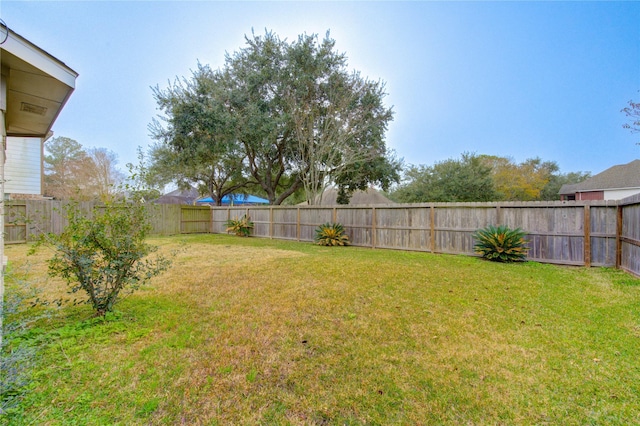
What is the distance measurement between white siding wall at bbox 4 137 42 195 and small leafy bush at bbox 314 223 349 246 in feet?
38.4

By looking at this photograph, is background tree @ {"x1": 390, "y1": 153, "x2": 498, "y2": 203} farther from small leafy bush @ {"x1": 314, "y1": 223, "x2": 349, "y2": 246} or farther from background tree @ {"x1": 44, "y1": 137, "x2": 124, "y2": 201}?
background tree @ {"x1": 44, "y1": 137, "x2": 124, "y2": 201}

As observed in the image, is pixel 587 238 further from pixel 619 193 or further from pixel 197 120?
pixel 619 193

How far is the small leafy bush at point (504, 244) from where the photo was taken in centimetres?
646

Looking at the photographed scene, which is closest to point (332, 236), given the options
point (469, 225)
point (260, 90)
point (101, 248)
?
point (469, 225)

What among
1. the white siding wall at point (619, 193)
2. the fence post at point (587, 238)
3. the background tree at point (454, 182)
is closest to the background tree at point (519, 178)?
the background tree at point (454, 182)

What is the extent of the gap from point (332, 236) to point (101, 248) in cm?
728

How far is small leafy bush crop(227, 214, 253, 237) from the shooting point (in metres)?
12.8

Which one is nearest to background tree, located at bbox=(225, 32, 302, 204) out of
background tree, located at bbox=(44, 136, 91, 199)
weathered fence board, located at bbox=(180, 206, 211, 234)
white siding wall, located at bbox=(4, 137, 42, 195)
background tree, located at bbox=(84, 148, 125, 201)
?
weathered fence board, located at bbox=(180, 206, 211, 234)

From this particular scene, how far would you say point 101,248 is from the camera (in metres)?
2.93

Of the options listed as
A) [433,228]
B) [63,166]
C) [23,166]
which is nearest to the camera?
→ [433,228]

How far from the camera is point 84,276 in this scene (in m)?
2.83

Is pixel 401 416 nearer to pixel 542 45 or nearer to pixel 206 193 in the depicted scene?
pixel 542 45

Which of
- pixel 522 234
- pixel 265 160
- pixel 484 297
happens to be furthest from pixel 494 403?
pixel 265 160

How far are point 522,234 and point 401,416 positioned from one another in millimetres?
6592
